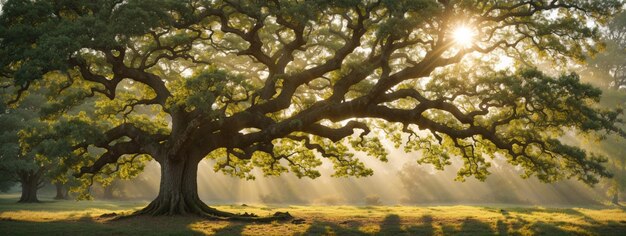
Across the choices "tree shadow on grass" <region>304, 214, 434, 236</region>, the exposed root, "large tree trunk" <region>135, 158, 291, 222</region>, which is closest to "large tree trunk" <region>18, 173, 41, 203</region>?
the exposed root

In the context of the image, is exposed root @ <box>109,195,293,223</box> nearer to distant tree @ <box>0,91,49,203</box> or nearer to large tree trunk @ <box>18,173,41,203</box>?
distant tree @ <box>0,91,49,203</box>

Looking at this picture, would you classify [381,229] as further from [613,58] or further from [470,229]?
[613,58]

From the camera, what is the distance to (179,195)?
24875mm

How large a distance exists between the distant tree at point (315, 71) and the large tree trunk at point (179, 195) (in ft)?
0.22

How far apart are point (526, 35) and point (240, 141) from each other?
14.1m

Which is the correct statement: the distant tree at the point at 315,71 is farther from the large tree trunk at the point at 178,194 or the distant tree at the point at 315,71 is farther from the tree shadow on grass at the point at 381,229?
the tree shadow on grass at the point at 381,229

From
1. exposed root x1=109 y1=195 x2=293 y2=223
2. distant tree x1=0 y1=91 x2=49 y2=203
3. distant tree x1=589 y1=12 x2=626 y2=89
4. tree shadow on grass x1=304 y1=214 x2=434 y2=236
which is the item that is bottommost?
tree shadow on grass x1=304 y1=214 x2=434 y2=236

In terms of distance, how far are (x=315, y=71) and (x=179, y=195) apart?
8934 mm

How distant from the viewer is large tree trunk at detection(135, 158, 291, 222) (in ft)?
80.1

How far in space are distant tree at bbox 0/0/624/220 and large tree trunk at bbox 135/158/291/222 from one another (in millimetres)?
66

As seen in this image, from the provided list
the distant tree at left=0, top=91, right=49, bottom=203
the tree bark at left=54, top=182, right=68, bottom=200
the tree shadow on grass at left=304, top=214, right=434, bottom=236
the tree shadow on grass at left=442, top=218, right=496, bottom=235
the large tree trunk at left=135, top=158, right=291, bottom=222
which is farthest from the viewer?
the tree bark at left=54, top=182, right=68, bottom=200

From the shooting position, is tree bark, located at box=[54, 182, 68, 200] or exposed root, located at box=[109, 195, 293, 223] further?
tree bark, located at box=[54, 182, 68, 200]

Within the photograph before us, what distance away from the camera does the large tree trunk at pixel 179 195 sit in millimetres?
24422

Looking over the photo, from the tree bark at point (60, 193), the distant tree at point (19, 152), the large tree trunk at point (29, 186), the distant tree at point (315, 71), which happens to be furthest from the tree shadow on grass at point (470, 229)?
the tree bark at point (60, 193)
